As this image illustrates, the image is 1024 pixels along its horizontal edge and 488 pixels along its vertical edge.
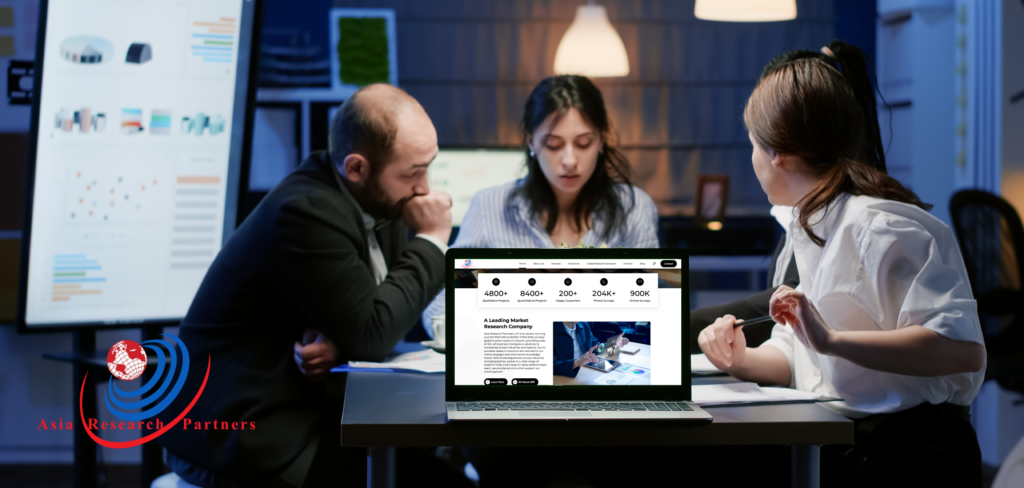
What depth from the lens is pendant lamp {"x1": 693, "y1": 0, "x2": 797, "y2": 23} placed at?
7.28 ft

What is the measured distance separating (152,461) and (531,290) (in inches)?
57.7

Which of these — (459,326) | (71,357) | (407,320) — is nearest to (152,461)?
(71,357)

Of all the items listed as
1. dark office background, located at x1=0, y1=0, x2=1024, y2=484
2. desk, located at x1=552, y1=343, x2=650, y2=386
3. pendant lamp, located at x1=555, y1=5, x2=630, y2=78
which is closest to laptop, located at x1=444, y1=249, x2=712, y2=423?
desk, located at x1=552, y1=343, x2=650, y2=386

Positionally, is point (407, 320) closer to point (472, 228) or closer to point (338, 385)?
point (338, 385)

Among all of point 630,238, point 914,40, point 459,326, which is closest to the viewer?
point 459,326

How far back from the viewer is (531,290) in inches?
37.9

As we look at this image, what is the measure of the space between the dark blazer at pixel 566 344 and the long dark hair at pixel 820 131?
37 centimetres

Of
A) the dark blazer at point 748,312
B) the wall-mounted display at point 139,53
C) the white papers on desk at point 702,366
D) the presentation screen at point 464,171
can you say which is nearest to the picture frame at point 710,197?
the presentation screen at point 464,171

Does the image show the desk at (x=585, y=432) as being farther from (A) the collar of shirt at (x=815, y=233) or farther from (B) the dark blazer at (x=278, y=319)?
(B) the dark blazer at (x=278, y=319)

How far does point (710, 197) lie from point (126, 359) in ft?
9.64

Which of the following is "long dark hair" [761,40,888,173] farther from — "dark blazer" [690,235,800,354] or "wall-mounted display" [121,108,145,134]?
"wall-mounted display" [121,108,145,134]

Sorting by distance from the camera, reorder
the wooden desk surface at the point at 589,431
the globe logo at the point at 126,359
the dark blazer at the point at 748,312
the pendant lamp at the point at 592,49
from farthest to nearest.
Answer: the pendant lamp at the point at 592,49
the globe logo at the point at 126,359
the dark blazer at the point at 748,312
the wooden desk surface at the point at 589,431

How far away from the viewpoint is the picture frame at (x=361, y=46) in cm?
354

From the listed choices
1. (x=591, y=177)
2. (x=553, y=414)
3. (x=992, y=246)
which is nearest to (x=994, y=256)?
(x=992, y=246)
